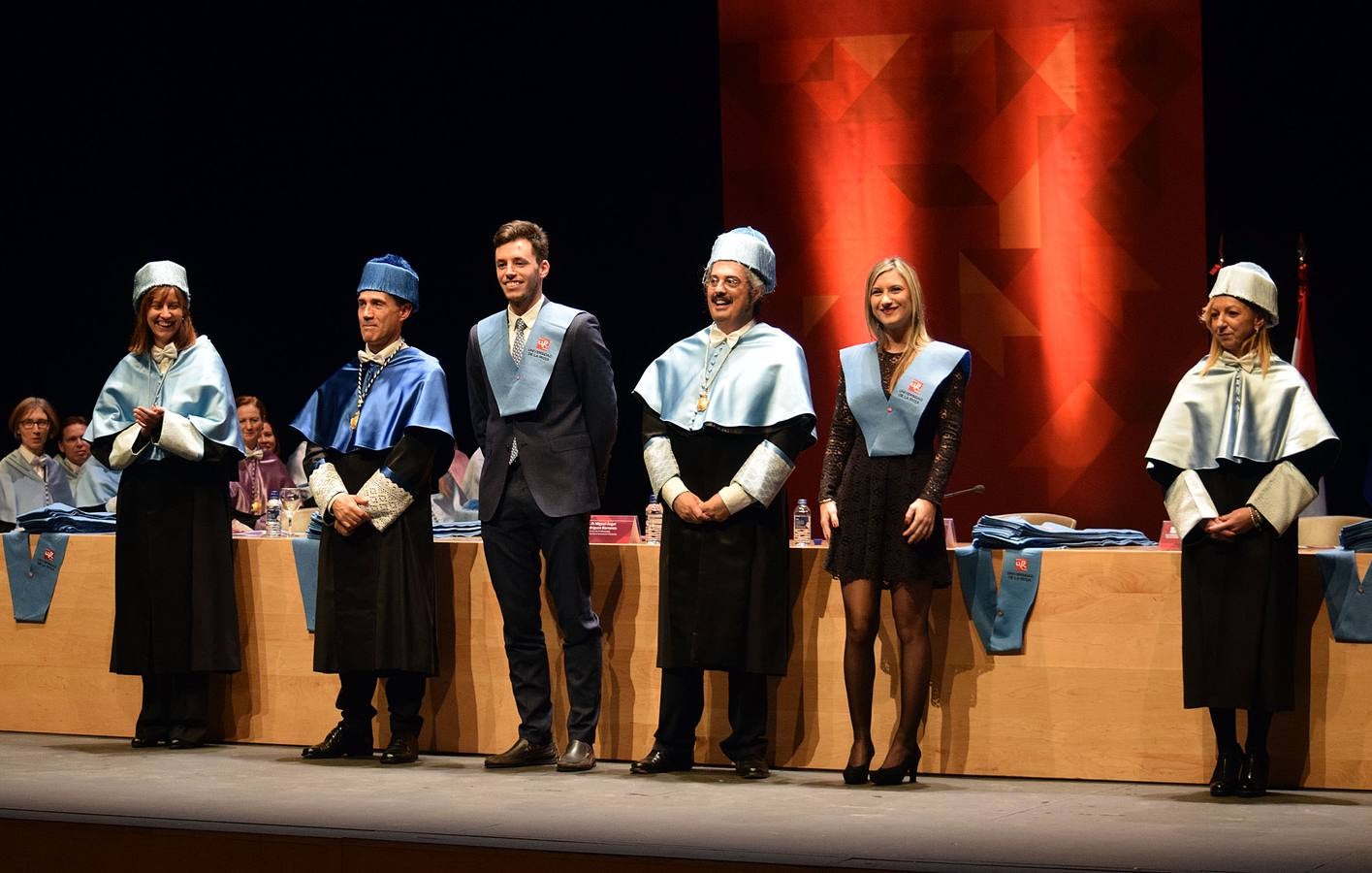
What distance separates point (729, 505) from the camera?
4434 mm

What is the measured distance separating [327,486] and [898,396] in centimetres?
165

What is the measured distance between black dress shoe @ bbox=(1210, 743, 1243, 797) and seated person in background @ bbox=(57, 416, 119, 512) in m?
5.78

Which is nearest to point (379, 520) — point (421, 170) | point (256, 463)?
point (256, 463)

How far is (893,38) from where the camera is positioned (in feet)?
21.5

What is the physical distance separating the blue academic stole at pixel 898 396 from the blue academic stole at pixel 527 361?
81 centimetres

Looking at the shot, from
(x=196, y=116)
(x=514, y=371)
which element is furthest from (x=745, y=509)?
(x=196, y=116)

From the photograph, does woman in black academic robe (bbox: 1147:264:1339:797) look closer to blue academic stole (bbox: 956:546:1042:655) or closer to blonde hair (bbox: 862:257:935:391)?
blue academic stole (bbox: 956:546:1042:655)

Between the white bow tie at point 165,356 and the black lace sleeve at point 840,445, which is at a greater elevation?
the white bow tie at point 165,356

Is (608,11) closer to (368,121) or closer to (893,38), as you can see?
(368,121)

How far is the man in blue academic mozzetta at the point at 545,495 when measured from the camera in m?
4.66

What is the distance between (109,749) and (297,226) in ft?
17.5

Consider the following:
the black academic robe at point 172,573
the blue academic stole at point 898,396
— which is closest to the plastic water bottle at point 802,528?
the blue academic stole at point 898,396

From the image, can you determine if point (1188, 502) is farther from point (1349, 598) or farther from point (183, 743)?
point (183, 743)

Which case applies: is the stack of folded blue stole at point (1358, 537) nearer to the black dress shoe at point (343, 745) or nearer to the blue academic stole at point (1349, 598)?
the blue academic stole at point (1349, 598)
